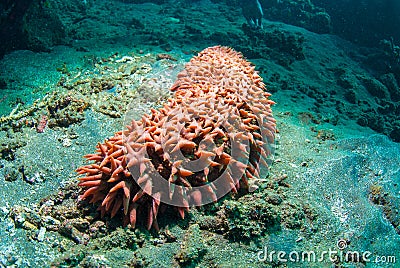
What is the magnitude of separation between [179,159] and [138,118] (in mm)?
1935

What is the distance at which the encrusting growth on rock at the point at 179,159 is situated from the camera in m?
2.58

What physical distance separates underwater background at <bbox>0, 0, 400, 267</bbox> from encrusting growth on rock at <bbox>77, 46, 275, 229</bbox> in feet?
0.65

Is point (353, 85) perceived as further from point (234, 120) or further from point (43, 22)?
point (43, 22)

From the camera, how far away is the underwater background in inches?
104

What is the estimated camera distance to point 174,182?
2629 millimetres

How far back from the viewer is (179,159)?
2691mm

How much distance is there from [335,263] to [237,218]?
1165 mm

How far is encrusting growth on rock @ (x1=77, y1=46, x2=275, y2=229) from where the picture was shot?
8.48 ft

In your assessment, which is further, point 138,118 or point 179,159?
point 138,118

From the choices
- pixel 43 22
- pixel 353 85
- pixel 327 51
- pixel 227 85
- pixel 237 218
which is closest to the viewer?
pixel 237 218

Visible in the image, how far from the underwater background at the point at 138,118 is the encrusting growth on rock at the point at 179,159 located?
0.65 feet

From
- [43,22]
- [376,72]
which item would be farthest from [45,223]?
[376,72]

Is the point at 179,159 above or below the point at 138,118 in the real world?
above

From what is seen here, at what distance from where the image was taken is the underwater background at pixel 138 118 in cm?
264
